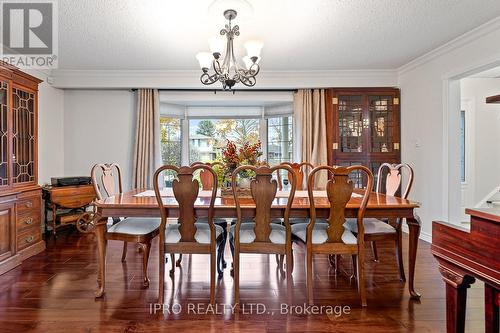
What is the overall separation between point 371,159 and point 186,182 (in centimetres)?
354

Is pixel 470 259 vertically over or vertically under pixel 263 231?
over

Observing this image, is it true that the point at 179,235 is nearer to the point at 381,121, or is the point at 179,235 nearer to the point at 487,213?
the point at 487,213

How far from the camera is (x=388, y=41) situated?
3.52m

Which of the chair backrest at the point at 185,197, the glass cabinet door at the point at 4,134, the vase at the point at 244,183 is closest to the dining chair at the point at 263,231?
the chair backrest at the point at 185,197

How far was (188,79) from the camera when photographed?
4.68 metres

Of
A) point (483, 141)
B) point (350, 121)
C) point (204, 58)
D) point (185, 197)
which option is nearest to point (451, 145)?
point (350, 121)

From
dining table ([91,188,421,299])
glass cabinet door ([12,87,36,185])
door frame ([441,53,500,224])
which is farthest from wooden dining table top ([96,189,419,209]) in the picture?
door frame ([441,53,500,224])

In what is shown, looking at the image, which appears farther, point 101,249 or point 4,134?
point 4,134

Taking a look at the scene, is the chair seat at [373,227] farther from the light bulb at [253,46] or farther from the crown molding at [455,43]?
the crown molding at [455,43]

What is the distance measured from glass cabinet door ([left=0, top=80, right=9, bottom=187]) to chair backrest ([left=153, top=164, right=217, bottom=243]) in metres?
2.01

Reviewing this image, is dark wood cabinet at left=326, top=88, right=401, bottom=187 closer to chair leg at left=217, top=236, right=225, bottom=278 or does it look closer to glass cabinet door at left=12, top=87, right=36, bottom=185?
chair leg at left=217, top=236, right=225, bottom=278

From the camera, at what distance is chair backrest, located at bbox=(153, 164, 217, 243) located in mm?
2152

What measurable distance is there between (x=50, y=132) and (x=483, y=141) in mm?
7042

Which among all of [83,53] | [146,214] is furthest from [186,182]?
[83,53]
